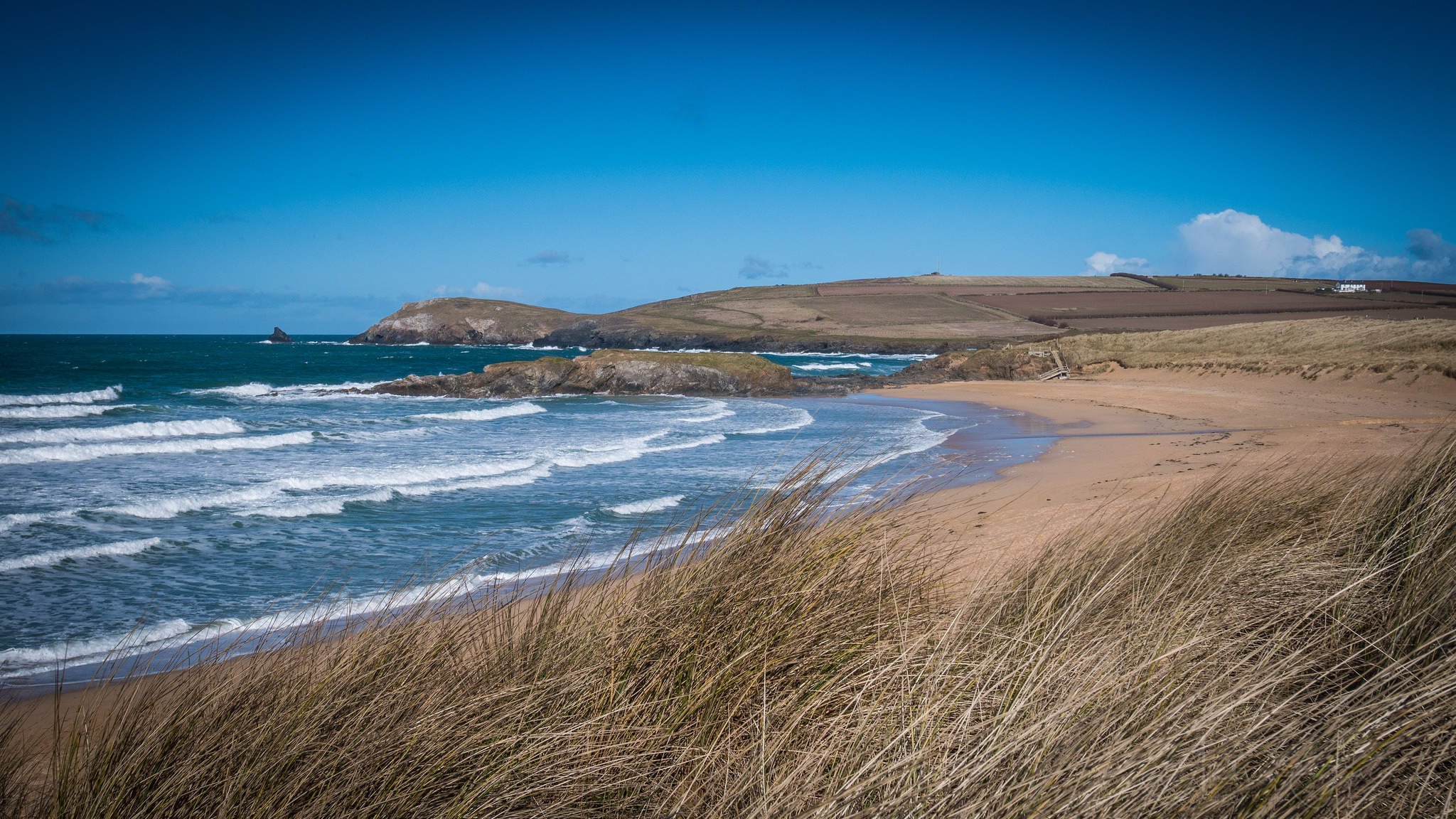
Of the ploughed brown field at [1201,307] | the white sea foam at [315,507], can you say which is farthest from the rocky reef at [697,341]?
the white sea foam at [315,507]

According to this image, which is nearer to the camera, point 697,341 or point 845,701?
point 845,701

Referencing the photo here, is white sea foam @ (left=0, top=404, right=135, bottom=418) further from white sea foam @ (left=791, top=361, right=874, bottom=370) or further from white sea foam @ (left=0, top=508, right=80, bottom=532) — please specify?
white sea foam @ (left=791, top=361, right=874, bottom=370)

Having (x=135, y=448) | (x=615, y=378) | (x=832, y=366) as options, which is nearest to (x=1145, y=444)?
(x=135, y=448)

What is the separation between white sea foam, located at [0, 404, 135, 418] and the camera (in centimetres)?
2422

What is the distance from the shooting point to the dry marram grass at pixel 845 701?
1.74 meters

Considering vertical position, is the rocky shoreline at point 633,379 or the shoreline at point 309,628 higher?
the rocky shoreline at point 633,379

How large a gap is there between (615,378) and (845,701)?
33.8 meters

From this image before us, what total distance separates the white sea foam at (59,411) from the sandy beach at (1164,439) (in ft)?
94.7

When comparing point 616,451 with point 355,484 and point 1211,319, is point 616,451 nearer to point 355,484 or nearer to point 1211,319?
point 355,484

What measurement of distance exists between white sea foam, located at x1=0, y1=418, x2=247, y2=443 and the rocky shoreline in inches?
472

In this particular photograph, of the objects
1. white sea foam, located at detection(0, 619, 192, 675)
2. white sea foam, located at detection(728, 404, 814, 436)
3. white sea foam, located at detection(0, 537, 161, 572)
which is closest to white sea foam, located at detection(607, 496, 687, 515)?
white sea foam, located at detection(0, 619, 192, 675)

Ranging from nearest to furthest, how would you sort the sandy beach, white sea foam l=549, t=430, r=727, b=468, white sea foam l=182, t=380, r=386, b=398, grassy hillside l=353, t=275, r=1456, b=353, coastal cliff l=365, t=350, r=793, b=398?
the sandy beach < white sea foam l=549, t=430, r=727, b=468 < white sea foam l=182, t=380, r=386, b=398 < coastal cliff l=365, t=350, r=793, b=398 < grassy hillside l=353, t=275, r=1456, b=353

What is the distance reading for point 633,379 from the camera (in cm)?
3572

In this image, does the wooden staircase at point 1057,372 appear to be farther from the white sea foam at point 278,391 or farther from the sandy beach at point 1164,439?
the white sea foam at point 278,391
